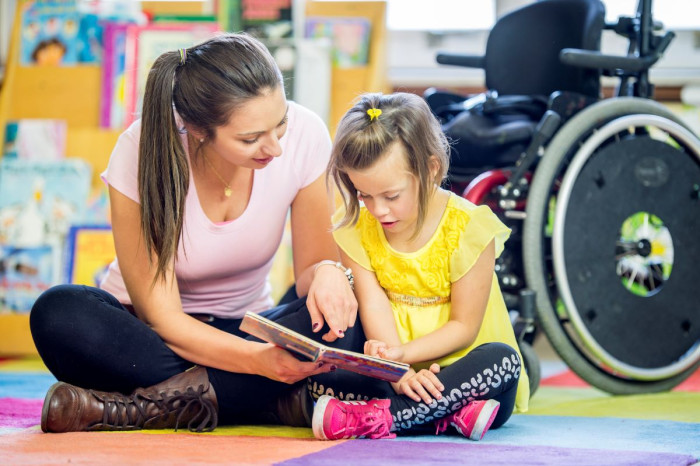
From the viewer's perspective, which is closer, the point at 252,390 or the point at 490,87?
the point at 252,390

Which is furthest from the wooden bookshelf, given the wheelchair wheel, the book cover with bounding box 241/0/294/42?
the wheelchair wheel

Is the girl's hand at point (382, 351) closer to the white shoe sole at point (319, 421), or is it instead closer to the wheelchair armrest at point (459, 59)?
the white shoe sole at point (319, 421)

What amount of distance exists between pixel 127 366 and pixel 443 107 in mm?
1036

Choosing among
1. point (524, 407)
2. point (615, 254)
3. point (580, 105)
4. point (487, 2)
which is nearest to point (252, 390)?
point (524, 407)

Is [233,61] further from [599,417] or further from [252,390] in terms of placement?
[599,417]

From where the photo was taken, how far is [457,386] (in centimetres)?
130

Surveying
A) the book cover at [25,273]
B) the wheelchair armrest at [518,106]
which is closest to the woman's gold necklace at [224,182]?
the wheelchair armrest at [518,106]

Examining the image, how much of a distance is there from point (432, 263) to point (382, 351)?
0.62 ft

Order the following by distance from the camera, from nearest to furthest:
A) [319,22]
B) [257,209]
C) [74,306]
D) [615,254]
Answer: [74,306] → [257,209] → [615,254] → [319,22]

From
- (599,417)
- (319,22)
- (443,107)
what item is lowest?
(599,417)

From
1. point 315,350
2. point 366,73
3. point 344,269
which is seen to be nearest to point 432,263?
point 344,269

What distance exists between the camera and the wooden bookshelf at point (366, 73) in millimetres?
2803

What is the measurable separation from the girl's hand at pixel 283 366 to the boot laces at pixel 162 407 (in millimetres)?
117

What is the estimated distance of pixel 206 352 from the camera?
138 cm
